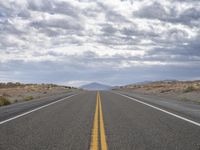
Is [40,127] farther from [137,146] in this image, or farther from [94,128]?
[137,146]

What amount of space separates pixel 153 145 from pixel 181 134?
6.83ft

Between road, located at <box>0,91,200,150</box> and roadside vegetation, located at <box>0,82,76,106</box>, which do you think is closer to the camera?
road, located at <box>0,91,200,150</box>

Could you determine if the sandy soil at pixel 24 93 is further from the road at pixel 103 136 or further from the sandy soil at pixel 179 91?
the road at pixel 103 136

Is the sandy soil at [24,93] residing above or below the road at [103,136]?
above

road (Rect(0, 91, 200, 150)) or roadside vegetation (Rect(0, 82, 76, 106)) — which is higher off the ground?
roadside vegetation (Rect(0, 82, 76, 106))

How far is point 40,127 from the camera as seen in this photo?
12023mm

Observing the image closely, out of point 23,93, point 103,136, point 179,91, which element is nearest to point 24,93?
point 23,93

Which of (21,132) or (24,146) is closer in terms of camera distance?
(24,146)

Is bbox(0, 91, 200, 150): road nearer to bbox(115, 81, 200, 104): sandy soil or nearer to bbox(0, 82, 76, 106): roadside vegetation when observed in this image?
bbox(0, 82, 76, 106): roadside vegetation

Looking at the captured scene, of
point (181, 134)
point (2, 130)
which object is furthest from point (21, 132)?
point (181, 134)

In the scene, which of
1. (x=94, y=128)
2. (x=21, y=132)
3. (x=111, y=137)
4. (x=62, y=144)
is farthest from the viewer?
(x=94, y=128)

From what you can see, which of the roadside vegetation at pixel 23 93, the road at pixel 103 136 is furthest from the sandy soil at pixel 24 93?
the road at pixel 103 136

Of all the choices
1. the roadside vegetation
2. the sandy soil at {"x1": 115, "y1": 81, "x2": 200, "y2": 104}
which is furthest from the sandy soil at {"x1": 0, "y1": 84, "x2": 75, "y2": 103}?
the sandy soil at {"x1": 115, "y1": 81, "x2": 200, "y2": 104}

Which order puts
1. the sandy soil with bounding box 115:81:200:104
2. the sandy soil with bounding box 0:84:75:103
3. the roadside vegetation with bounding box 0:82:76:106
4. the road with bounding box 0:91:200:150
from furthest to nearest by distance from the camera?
the sandy soil with bounding box 0:84:75:103 → the sandy soil with bounding box 115:81:200:104 → the roadside vegetation with bounding box 0:82:76:106 → the road with bounding box 0:91:200:150
